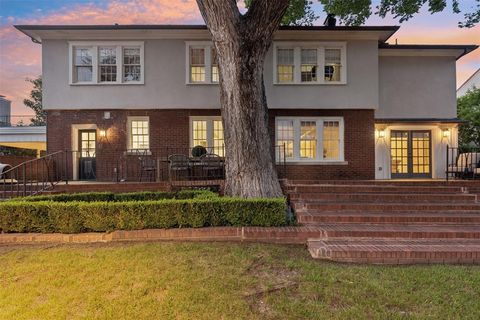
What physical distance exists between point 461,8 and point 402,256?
38.4 ft

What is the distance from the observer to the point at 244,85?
711 centimetres

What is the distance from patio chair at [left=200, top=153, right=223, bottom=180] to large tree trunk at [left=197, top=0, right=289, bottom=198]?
3222 mm

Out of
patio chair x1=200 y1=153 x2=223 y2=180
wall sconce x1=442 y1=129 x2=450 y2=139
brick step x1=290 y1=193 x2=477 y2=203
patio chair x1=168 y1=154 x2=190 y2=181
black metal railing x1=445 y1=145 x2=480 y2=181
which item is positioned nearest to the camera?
brick step x1=290 y1=193 x2=477 y2=203

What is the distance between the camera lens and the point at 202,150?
1166 centimetres

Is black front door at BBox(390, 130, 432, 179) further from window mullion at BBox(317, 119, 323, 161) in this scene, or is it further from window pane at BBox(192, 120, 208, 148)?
window pane at BBox(192, 120, 208, 148)

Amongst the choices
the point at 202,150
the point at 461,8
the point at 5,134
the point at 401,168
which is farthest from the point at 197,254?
the point at 5,134

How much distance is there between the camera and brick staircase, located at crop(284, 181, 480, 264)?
4883 mm

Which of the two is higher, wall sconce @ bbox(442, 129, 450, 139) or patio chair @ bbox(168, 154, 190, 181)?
wall sconce @ bbox(442, 129, 450, 139)

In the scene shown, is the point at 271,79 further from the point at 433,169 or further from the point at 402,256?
the point at 402,256

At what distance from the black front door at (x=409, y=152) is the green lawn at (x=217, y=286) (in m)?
9.70

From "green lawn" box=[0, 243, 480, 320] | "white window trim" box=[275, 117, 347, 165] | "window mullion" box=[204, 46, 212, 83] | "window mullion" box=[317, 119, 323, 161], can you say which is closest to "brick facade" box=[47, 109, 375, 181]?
"white window trim" box=[275, 117, 347, 165]

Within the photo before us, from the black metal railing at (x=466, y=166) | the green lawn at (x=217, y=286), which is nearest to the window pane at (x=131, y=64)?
the green lawn at (x=217, y=286)

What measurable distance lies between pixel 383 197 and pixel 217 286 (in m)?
5.98

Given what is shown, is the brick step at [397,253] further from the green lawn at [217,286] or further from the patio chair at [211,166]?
the patio chair at [211,166]
